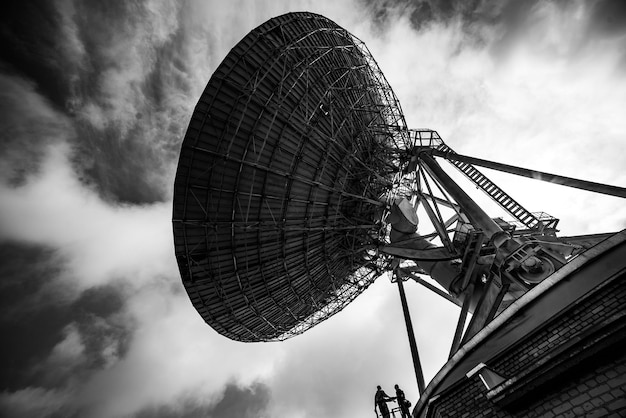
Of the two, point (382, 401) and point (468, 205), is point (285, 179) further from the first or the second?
point (382, 401)

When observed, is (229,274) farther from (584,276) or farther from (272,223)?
(584,276)

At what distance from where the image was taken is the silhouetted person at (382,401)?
43.2 feet

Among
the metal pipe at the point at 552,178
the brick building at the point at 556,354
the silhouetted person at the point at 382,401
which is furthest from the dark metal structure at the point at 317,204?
the silhouetted person at the point at 382,401

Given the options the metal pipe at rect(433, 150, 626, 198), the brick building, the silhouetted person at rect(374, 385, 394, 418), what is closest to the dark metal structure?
the metal pipe at rect(433, 150, 626, 198)

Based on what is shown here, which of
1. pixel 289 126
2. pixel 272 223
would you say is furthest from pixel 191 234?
pixel 289 126

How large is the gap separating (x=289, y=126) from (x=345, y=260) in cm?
775

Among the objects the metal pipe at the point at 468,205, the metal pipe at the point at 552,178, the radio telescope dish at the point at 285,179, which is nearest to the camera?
the metal pipe at the point at 552,178

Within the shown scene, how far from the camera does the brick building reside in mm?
5203

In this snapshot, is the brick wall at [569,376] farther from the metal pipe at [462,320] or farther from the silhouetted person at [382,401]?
the silhouetted person at [382,401]

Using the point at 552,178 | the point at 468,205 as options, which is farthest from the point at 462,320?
the point at 552,178

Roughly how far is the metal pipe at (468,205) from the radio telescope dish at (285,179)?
3.01m

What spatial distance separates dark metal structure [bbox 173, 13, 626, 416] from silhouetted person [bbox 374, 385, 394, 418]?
289cm

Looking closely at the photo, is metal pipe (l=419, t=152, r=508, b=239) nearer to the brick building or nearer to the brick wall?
the brick building

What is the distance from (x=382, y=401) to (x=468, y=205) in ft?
29.2
